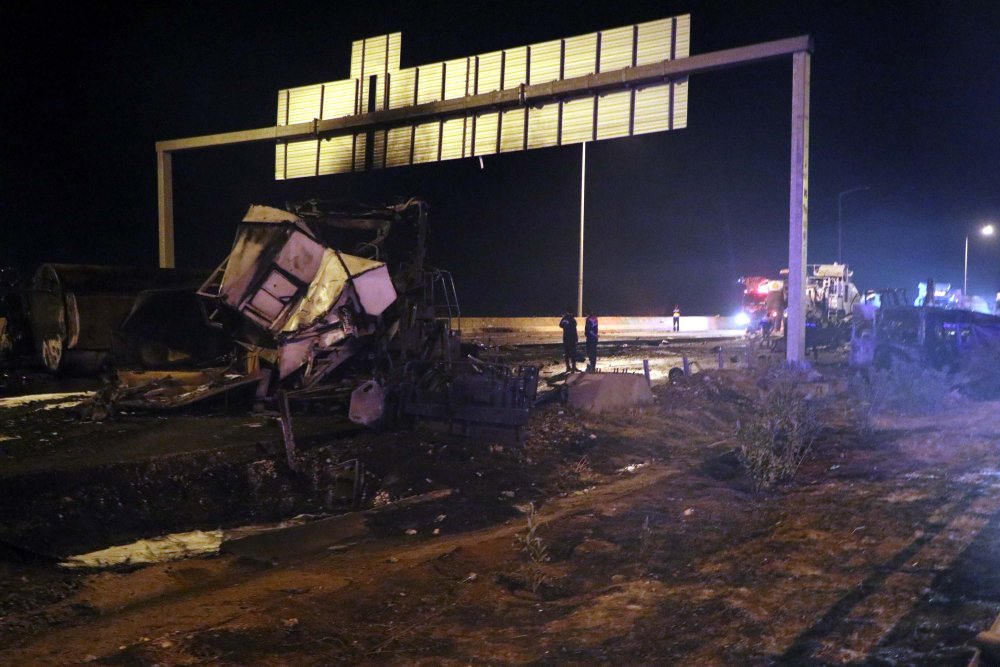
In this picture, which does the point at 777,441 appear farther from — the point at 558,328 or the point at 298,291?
the point at 558,328

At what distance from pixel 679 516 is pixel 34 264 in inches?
1383

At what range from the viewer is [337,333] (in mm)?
10875

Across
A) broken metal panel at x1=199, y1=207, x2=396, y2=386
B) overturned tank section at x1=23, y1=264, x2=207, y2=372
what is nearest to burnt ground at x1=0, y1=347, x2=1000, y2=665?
broken metal panel at x1=199, y1=207, x2=396, y2=386

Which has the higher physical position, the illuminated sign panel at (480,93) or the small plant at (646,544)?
the illuminated sign panel at (480,93)

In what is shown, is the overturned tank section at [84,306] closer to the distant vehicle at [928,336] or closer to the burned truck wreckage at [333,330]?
the burned truck wreckage at [333,330]

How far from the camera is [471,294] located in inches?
2191

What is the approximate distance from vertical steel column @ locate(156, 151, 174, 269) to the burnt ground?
11988 mm

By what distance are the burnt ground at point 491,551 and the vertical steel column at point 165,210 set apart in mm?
11988

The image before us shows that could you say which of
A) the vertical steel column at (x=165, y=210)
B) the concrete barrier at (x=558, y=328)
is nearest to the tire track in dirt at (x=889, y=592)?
the vertical steel column at (x=165, y=210)

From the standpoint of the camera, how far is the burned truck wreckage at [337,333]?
1032 cm

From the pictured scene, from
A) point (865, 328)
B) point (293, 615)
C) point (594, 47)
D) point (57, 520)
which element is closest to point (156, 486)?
point (57, 520)

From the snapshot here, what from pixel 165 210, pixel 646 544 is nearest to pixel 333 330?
pixel 646 544

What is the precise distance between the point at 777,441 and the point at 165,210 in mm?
18043

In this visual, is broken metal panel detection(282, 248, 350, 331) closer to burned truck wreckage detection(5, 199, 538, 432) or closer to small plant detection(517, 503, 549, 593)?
burned truck wreckage detection(5, 199, 538, 432)
